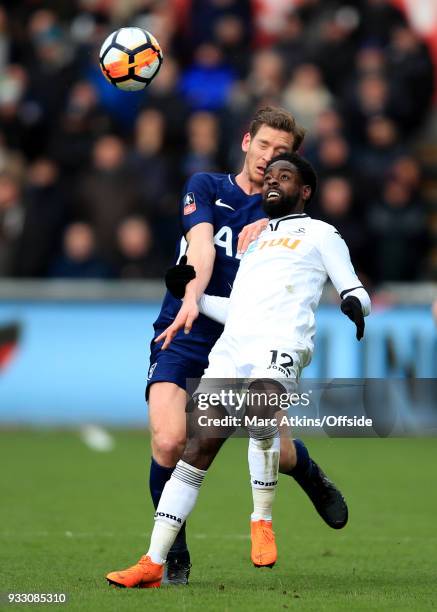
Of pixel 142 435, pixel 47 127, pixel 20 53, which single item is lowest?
pixel 142 435

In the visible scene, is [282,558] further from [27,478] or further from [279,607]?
[27,478]

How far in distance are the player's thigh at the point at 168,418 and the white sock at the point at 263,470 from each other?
1.41 ft

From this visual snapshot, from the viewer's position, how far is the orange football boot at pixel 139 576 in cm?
645

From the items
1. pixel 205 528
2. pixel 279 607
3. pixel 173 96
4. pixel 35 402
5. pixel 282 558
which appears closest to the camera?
pixel 279 607

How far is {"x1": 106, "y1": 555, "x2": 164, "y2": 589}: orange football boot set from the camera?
Answer: 254 inches

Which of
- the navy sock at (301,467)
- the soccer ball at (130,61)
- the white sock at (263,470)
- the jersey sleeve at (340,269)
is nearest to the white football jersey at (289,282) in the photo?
the jersey sleeve at (340,269)

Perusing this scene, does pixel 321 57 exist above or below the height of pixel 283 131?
above

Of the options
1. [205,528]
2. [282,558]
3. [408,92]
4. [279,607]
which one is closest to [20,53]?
[408,92]

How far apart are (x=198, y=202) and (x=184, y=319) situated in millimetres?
772

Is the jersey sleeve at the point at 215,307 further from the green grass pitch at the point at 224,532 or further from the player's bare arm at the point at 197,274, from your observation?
the green grass pitch at the point at 224,532

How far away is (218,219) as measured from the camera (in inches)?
287

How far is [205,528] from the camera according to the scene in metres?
9.12

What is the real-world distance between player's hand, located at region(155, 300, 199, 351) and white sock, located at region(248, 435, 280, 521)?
2.10ft

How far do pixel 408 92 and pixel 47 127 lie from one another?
445 centimetres
